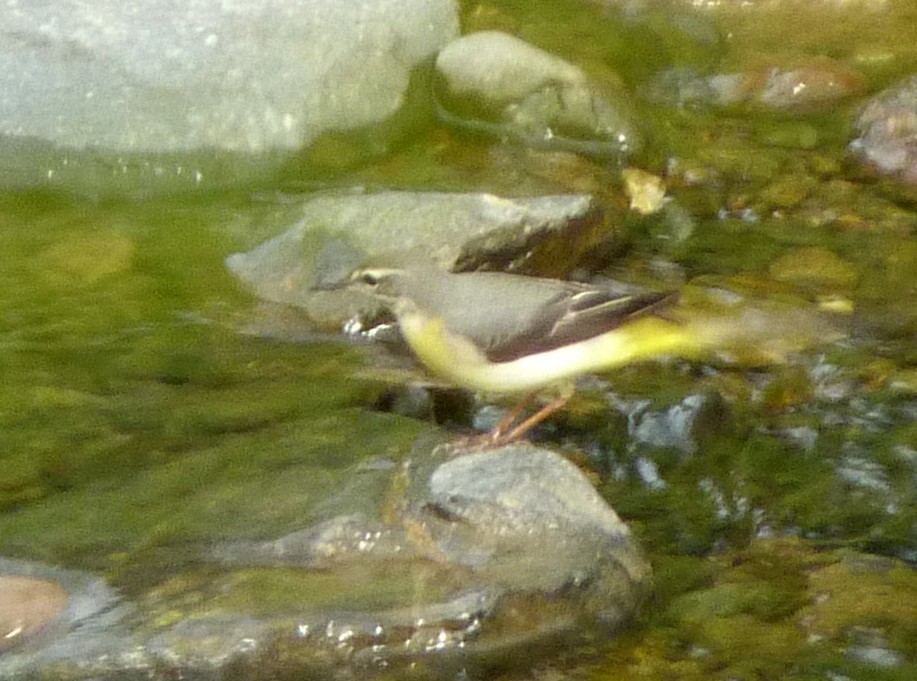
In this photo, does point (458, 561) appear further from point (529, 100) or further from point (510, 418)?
point (529, 100)

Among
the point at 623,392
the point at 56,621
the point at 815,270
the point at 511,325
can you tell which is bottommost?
the point at 623,392

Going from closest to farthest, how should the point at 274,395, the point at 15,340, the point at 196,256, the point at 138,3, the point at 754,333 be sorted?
the point at 274,395 → the point at 15,340 → the point at 754,333 → the point at 196,256 → the point at 138,3

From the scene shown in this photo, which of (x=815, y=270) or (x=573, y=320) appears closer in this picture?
(x=573, y=320)

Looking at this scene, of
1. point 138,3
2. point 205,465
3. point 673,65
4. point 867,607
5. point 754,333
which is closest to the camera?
point 867,607

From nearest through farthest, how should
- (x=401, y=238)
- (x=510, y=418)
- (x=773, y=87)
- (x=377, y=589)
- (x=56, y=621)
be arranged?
(x=56, y=621) < (x=377, y=589) < (x=510, y=418) < (x=401, y=238) < (x=773, y=87)

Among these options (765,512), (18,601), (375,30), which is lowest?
(765,512)

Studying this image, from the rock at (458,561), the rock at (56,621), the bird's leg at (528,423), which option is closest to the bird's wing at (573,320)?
the bird's leg at (528,423)

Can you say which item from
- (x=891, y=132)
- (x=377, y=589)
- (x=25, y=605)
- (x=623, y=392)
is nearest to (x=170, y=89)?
(x=623, y=392)

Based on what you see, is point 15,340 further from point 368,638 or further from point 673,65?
point 673,65

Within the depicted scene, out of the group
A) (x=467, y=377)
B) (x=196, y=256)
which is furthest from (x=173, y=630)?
(x=196, y=256)
